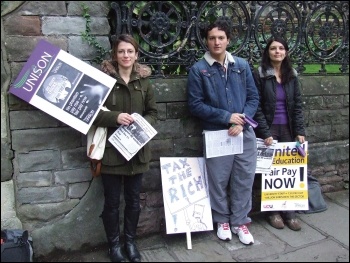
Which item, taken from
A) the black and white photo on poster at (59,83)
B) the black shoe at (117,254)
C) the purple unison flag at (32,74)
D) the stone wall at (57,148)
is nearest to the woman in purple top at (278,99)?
the stone wall at (57,148)

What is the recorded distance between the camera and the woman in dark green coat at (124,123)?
9.42 ft

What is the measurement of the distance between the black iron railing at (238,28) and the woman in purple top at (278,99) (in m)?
0.31

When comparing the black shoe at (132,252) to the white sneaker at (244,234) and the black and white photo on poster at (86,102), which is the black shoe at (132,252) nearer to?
the white sneaker at (244,234)

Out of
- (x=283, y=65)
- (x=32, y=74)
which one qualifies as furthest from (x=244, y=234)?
(x=32, y=74)

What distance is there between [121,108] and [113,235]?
1070 millimetres

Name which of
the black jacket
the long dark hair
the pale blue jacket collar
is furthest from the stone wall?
the long dark hair

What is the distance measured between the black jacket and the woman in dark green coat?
1118mm

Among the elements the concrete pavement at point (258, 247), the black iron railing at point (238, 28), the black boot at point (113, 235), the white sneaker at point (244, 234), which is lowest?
the concrete pavement at point (258, 247)

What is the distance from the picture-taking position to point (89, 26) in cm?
310

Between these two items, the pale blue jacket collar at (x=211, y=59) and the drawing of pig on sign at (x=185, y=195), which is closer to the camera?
the pale blue jacket collar at (x=211, y=59)

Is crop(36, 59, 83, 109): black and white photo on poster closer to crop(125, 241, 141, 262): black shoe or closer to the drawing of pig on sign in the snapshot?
the drawing of pig on sign

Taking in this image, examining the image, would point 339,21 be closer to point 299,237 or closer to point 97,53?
point 299,237

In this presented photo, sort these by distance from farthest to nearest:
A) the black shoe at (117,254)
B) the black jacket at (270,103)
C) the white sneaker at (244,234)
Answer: the black jacket at (270,103) < the white sneaker at (244,234) < the black shoe at (117,254)

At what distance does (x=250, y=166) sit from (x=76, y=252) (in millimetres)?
1756
